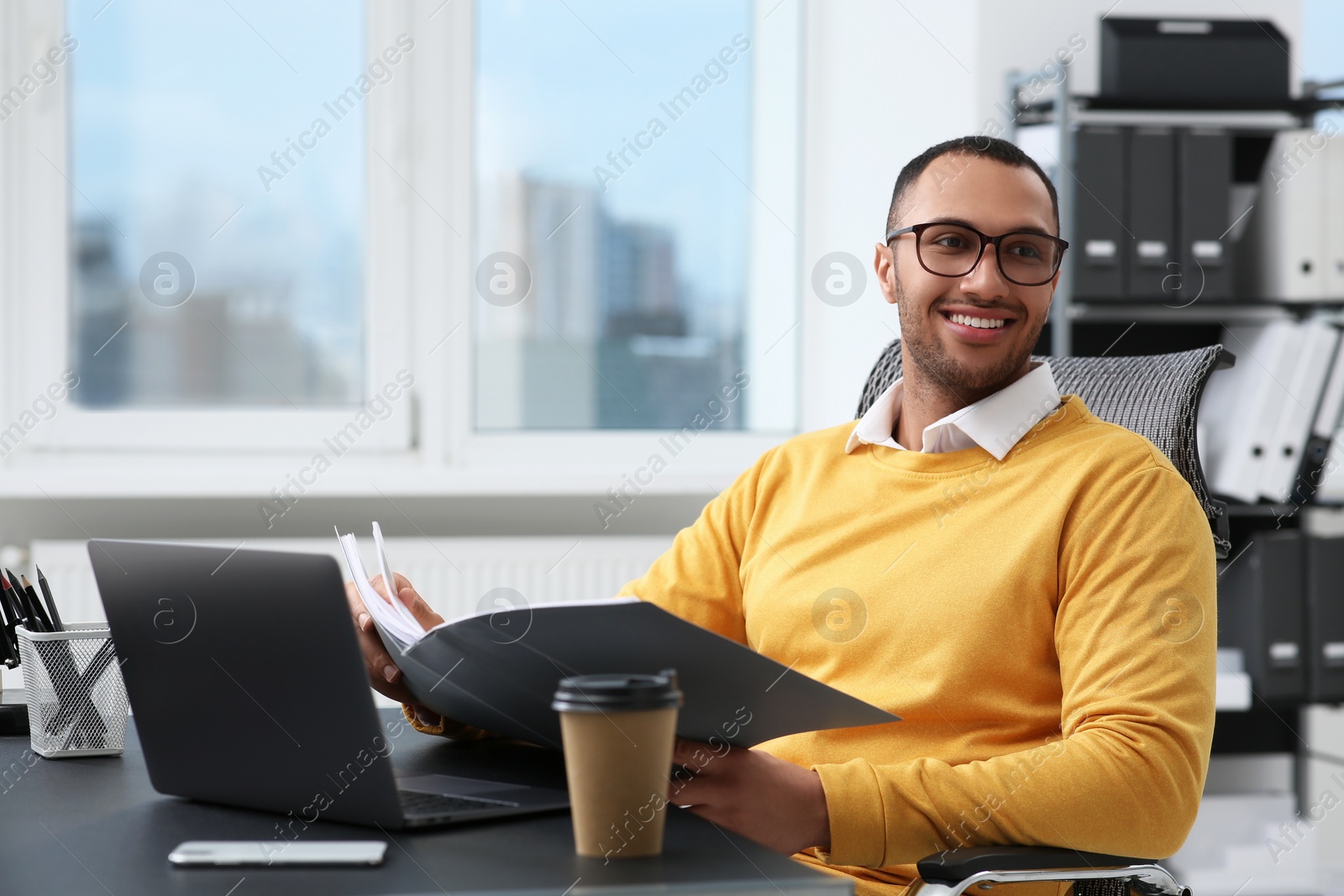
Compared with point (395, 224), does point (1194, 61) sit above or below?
above

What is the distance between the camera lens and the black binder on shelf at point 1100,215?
7.96 feet

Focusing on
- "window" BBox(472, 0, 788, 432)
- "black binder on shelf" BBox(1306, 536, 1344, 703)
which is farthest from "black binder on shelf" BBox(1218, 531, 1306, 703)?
"window" BBox(472, 0, 788, 432)

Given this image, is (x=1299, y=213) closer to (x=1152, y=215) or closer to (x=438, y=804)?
(x=1152, y=215)

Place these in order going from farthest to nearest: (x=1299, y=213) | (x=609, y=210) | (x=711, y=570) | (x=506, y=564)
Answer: (x=609, y=210) → (x=506, y=564) → (x=1299, y=213) → (x=711, y=570)

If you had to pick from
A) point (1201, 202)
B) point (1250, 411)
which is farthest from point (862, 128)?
point (1250, 411)

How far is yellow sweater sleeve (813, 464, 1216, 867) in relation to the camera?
0.98 metres

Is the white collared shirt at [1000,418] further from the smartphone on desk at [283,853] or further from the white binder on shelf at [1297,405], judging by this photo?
the white binder on shelf at [1297,405]

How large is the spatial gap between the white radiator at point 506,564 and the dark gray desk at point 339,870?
1786 millimetres

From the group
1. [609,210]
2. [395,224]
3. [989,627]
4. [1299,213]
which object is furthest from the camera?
[609,210]

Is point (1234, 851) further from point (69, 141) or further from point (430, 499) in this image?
point (69, 141)

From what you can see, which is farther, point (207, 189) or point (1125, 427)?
point (207, 189)

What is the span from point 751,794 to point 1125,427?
0.70 m

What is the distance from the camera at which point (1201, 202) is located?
245 centimetres

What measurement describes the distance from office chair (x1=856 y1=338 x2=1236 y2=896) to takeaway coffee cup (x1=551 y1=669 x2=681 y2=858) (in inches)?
13.7
